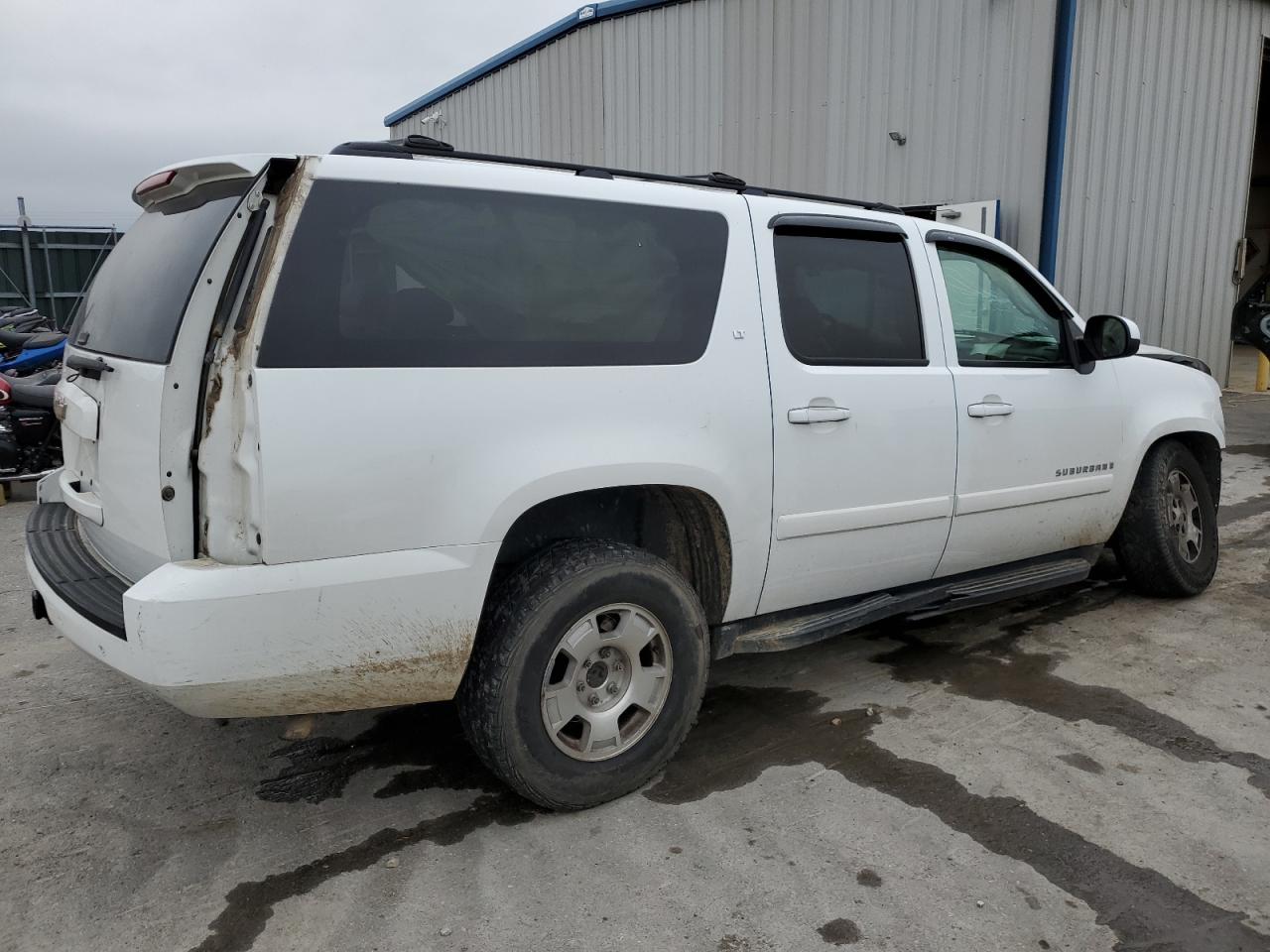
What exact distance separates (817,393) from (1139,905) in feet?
5.68

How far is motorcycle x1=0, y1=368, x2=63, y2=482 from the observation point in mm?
7504

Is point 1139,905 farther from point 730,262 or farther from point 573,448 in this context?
point 730,262

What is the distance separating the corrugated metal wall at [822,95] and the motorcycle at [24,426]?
8.27 meters

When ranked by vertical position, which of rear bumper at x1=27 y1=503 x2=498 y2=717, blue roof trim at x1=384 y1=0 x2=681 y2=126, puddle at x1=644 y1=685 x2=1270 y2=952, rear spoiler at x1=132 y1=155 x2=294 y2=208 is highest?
blue roof trim at x1=384 y1=0 x2=681 y2=126

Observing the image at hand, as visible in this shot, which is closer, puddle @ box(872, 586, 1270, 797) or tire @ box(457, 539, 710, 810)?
tire @ box(457, 539, 710, 810)

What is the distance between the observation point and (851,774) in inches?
124

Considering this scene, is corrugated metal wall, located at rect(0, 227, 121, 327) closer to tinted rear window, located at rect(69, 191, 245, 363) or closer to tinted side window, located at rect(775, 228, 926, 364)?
tinted rear window, located at rect(69, 191, 245, 363)

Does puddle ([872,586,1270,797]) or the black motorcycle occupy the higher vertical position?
the black motorcycle

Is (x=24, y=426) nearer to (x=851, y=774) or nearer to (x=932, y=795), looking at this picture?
(x=851, y=774)

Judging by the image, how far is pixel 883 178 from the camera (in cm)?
1088

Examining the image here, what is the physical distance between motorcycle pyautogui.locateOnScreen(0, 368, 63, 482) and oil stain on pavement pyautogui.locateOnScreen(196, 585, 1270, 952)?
18.2 ft

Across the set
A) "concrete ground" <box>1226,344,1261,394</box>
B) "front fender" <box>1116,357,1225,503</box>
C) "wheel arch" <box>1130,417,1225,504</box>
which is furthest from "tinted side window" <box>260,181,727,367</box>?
"concrete ground" <box>1226,344,1261,394</box>

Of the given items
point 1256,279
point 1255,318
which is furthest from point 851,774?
point 1256,279

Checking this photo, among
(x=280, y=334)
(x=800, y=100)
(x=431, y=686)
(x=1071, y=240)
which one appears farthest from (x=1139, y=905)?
(x=800, y=100)
